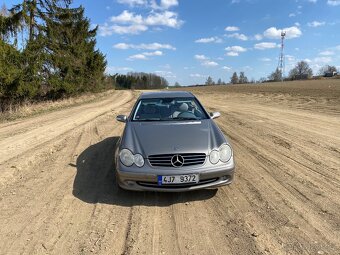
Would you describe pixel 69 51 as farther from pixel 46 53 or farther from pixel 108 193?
pixel 108 193

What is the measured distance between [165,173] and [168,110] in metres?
2.21

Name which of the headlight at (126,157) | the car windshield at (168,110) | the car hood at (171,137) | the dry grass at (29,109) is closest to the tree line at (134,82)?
the dry grass at (29,109)

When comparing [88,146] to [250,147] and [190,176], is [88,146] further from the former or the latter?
[190,176]

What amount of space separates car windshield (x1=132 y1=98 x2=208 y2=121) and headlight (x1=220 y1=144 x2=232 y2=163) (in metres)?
1.36

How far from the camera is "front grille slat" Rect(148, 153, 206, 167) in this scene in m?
5.02

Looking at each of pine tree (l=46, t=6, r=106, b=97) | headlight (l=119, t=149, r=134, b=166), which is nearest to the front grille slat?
headlight (l=119, t=149, r=134, b=166)

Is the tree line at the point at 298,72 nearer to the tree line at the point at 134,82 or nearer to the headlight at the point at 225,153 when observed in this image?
the tree line at the point at 134,82

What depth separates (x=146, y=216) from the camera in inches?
185

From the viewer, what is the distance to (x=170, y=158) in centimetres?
503

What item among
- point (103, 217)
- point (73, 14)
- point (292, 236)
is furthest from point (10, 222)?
point (73, 14)

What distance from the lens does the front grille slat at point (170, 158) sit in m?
5.02

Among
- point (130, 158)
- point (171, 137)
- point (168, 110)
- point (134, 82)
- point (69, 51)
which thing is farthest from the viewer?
point (134, 82)

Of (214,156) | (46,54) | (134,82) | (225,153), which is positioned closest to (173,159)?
(214,156)

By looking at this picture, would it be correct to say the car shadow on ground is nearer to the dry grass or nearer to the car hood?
the car hood
